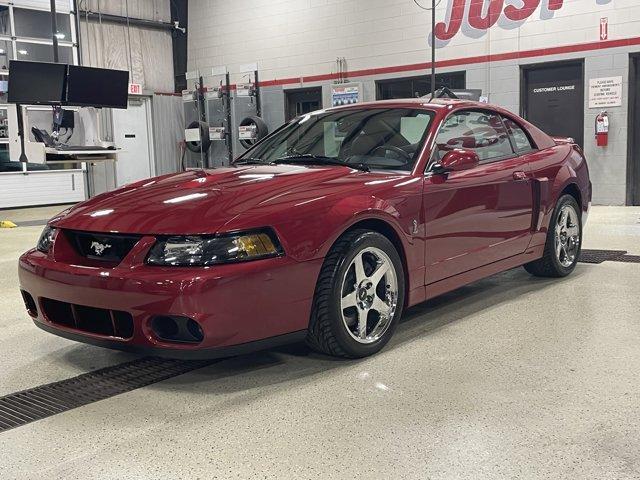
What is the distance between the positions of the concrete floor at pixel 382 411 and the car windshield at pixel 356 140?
88 cm

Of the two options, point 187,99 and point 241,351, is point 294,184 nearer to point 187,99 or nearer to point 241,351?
point 241,351

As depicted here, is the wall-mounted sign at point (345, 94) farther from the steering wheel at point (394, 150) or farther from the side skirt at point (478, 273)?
the steering wheel at point (394, 150)

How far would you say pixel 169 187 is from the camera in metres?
2.95

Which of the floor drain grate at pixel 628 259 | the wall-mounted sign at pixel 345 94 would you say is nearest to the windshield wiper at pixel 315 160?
the floor drain grate at pixel 628 259

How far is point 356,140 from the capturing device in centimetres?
349

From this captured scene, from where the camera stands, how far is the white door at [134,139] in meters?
14.1

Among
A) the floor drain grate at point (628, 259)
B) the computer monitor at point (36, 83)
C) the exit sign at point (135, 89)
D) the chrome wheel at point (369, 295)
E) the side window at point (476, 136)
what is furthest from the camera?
the exit sign at point (135, 89)

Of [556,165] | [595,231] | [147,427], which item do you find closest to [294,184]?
[147,427]

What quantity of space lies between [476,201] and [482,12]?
766cm

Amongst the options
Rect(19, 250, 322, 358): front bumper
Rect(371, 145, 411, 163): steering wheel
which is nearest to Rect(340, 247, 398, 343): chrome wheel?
Rect(19, 250, 322, 358): front bumper

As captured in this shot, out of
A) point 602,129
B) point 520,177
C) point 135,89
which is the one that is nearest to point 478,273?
point 520,177

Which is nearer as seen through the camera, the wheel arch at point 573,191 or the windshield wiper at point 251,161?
the windshield wiper at point 251,161

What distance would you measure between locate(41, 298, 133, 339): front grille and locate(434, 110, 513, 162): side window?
1710 mm

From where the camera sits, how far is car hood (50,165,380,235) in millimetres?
2559
